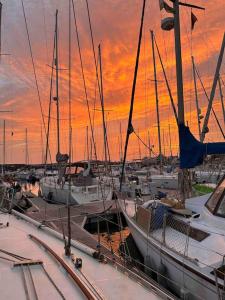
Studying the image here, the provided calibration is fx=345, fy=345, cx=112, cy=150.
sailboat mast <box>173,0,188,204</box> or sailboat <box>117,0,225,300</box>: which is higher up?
sailboat mast <box>173,0,188,204</box>

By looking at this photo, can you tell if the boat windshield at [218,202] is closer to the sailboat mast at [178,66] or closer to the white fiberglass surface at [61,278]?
the sailboat mast at [178,66]

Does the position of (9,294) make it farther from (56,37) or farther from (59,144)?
(59,144)

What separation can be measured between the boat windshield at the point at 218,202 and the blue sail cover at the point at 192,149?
75cm

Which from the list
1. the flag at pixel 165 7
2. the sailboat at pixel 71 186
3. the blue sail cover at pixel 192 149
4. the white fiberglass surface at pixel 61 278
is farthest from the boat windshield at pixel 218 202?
the sailboat at pixel 71 186

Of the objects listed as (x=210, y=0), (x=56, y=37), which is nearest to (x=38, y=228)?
(x=210, y=0)

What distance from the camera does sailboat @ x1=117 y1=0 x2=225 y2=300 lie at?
566 centimetres

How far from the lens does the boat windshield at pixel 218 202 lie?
7.44 m

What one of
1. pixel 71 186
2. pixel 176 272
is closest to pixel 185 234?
pixel 176 272

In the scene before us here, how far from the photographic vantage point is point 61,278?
452 centimetres

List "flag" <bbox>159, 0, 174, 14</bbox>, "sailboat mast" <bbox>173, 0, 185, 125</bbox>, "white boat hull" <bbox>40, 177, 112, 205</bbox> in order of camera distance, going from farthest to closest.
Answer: "white boat hull" <bbox>40, 177, 112, 205</bbox> < "flag" <bbox>159, 0, 174, 14</bbox> < "sailboat mast" <bbox>173, 0, 185, 125</bbox>

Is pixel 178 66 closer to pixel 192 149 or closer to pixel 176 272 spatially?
pixel 192 149

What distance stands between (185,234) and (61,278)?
3746 millimetres

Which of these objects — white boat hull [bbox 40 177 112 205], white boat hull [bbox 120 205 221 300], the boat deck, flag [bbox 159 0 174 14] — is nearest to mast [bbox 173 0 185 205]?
flag [bbox 159 0 174 14]

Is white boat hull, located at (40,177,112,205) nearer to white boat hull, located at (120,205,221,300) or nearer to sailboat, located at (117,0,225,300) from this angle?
sailboat, located at (117,0,225,300)
